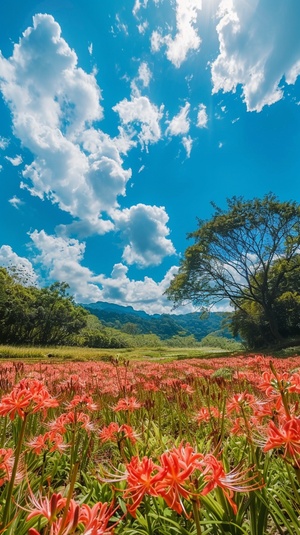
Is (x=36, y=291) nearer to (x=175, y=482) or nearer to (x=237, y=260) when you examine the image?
(x=237, y=260)

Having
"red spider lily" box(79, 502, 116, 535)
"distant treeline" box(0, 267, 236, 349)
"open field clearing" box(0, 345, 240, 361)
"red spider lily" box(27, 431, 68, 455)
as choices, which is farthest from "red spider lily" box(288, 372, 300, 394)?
"distant treeline" box(0, 267, 236, 349)

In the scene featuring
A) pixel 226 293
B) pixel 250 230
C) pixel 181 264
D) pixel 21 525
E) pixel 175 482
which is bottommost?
pixel 21 525

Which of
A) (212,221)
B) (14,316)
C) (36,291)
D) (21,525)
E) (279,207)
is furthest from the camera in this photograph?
(36,291)

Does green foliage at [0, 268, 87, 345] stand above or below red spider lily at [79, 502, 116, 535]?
above

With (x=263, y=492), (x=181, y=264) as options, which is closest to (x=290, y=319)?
(x=181, y=264)

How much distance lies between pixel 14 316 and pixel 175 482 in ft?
171

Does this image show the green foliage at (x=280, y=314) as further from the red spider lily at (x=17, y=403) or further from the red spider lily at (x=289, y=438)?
the red spider lily at (x=17, y=403)

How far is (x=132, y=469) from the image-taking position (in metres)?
1.04

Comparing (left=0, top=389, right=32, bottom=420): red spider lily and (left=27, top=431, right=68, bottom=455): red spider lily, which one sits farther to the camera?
(left=27, top=431, right=68, bottom=455): red spider lily

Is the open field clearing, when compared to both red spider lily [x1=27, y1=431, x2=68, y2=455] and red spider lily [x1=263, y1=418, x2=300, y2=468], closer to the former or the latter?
red spider lily [x1=27, y1=431, x2=68, y2=455]

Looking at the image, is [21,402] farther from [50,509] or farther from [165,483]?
[165,483]

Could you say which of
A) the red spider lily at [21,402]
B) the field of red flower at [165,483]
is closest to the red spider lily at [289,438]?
the field of red flower at [165,483]

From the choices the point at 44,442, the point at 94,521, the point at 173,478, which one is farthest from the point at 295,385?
the point at 44,442

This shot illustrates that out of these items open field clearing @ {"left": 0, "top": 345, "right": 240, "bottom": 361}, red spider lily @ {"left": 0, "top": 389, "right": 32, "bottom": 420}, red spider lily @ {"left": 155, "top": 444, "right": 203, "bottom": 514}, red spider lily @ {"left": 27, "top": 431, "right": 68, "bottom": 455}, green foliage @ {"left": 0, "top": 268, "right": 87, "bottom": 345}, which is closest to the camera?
red spider lily @ {"left": 155, "top": 444, "right": 203, "bottom": 514}
